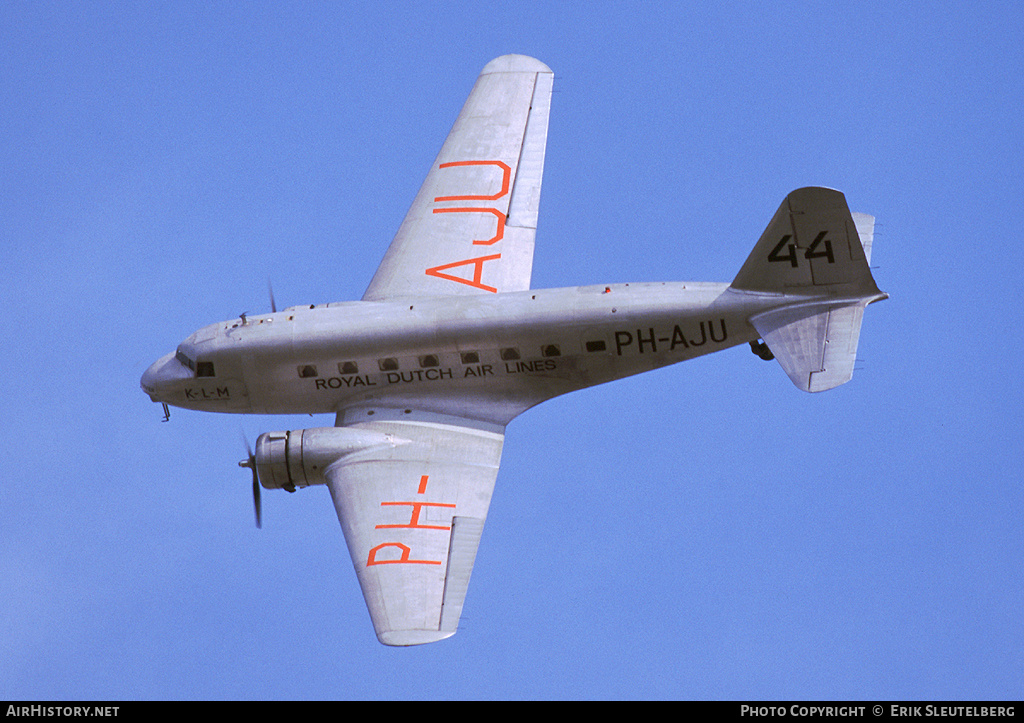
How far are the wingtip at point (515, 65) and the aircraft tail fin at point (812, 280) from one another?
11.5 meters

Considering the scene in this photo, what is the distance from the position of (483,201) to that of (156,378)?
955 cm

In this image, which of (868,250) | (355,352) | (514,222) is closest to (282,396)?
(355,352)

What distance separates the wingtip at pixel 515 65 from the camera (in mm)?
42000

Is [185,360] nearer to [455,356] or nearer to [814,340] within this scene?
[455,356]

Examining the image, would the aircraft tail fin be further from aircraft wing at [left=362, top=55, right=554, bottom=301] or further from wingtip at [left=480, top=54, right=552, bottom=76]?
wingtip at [left=480, top=54, right=552, bottom=76]

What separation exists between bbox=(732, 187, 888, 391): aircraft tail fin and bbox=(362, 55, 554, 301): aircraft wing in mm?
6552

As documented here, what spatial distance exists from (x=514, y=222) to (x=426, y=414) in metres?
6.43

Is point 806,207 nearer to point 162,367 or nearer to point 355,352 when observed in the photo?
point 355,352

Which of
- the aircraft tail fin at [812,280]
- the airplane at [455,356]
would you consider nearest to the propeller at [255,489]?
the airplane at [455,356]

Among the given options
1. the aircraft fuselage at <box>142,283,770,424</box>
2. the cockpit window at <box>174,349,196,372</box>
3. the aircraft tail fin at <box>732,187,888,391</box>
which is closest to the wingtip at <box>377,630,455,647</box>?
the aircraft fuselage at <box>142,283,770,424</box>

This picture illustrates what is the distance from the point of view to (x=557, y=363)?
1344 inches
